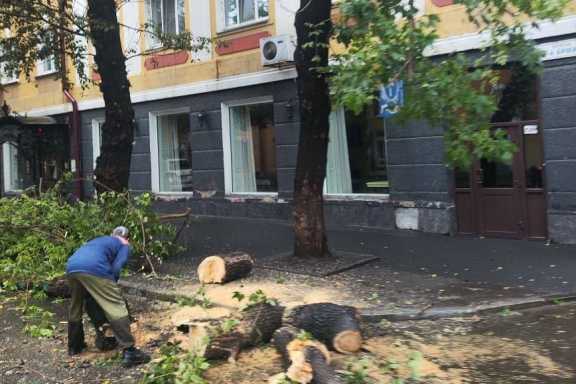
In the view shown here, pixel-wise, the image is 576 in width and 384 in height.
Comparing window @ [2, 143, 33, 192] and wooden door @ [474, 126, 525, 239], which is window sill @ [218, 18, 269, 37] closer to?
wooden door @ [474, 126, 525, 239]

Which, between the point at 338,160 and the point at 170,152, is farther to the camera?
the point at 170,152

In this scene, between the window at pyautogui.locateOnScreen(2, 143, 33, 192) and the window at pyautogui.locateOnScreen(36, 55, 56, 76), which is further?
the window at pyautogui.locateOnScreen(2, 143, 33, 192)

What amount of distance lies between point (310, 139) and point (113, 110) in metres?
3.35

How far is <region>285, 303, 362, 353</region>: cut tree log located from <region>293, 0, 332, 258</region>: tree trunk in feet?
10.0

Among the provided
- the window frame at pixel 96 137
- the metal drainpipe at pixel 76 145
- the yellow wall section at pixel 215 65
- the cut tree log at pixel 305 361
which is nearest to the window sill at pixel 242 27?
the yellow wall section at pixel 215 65

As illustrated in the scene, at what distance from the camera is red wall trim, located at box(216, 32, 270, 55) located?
45.4 ft

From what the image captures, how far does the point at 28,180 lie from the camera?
20375 millimetres

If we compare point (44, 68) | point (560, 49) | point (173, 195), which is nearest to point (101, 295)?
point (560, 49)

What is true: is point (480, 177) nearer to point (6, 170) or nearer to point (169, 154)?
point (169, 154)

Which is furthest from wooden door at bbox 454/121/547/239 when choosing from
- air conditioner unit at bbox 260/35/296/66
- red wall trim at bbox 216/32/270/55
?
red wall trim at bbox 216/32/270/55

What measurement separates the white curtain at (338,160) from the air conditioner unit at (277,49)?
1460mm

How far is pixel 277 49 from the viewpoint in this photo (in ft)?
42.0

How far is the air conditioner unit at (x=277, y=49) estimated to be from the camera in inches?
503

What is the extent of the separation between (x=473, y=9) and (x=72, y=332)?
4476 millimetres
